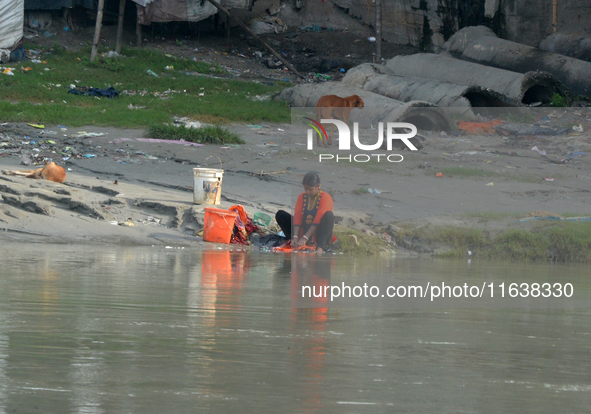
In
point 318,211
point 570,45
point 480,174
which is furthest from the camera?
point 570,45

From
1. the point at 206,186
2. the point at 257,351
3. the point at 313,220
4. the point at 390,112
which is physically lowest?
the point at 257,351

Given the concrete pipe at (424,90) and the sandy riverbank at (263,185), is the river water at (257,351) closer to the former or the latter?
the sandy riverbank at (263,185)

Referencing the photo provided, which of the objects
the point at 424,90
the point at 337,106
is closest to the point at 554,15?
the point at 424,90

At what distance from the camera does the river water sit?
8.12 feet

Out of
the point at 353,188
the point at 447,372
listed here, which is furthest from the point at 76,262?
the point at 353,188

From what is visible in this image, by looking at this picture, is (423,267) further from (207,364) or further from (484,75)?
(484,75)

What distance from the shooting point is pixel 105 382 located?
260 cm

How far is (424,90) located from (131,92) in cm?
708

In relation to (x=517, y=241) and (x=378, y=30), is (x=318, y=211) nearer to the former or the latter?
(x=517, y=241)

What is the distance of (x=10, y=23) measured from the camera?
1875cm

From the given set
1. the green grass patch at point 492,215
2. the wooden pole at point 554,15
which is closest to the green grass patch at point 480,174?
the green grass patch at point 492,215

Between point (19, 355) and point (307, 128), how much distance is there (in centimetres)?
1348

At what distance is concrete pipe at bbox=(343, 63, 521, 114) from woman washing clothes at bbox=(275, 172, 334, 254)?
894cm

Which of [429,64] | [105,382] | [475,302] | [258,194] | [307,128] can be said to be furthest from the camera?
[429,64]
